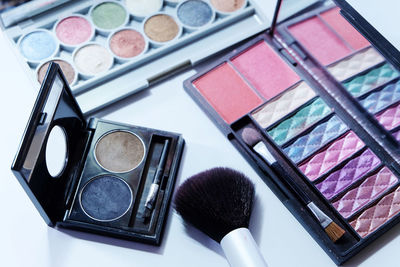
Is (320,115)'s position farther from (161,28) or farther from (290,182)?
(161,28)

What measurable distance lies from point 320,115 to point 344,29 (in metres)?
0.19

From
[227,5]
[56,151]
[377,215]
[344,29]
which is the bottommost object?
[377,215]

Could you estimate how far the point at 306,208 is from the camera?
1.03 m

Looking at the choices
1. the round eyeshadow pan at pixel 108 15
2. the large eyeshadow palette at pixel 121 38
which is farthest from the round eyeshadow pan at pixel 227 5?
the round eyeshadow pan at pixel 108 15

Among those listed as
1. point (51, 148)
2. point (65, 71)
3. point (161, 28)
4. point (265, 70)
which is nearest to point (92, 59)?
point (65, 71)

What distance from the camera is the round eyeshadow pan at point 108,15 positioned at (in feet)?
4.01

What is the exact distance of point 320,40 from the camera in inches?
46.9

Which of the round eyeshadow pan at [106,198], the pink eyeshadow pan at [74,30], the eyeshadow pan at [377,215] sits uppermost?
the pink eyeshadow pan at [74,30]

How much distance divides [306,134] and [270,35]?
0.87ft

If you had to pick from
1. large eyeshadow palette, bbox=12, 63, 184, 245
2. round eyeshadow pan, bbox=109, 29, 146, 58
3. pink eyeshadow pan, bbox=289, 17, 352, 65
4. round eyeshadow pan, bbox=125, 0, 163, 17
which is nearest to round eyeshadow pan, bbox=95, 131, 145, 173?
large eyeshadow palette, bbox=12, 63, 184, 245

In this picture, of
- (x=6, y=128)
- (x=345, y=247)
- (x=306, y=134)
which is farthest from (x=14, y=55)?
(x=345, y=247)

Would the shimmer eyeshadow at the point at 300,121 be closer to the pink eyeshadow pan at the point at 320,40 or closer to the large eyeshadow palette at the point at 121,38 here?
the pink eyeshadow pan at the point at 320,40

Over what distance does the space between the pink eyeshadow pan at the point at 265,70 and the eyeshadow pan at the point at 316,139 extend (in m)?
0.12

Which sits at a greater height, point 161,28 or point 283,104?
point 161,28
